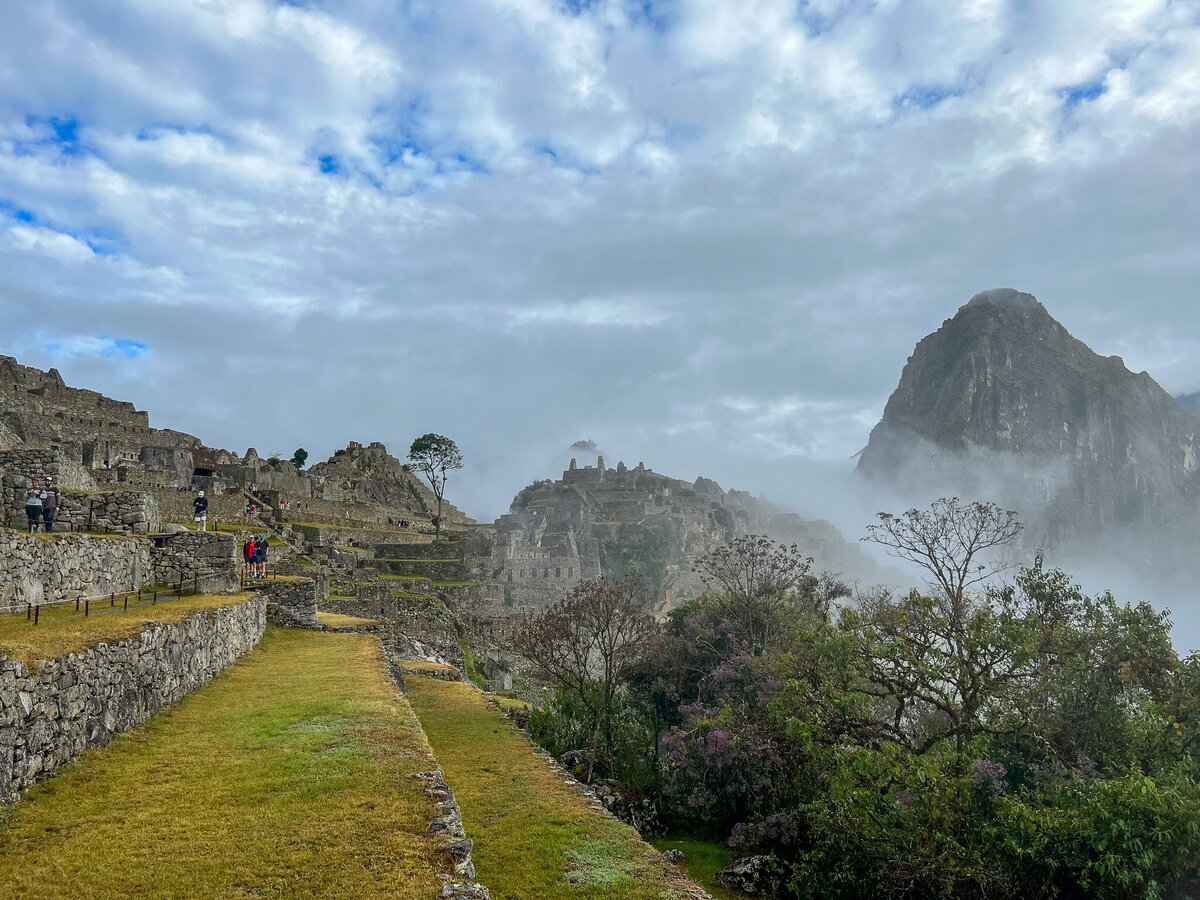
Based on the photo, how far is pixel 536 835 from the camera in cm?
1023

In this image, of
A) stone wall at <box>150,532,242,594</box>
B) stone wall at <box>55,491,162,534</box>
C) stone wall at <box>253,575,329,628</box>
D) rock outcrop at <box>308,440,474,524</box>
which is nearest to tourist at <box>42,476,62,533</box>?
stone wall at <box>55,491,162,534</box>

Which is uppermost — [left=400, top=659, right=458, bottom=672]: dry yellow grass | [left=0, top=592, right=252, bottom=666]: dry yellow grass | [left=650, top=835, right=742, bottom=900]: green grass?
[left=0, top=592, right=252, bottom=666]: dry yellow grass

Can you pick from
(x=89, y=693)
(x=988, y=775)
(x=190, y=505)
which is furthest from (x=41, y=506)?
(x=190, y=505)

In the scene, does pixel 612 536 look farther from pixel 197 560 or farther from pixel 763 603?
pixel 197 560

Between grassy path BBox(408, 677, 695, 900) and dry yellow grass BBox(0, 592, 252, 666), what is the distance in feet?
18.0

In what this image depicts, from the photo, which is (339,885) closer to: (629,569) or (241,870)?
(241,870)

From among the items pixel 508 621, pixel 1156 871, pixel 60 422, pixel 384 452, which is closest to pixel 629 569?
pixel 384 452

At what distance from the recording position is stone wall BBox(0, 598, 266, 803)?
7008 mm

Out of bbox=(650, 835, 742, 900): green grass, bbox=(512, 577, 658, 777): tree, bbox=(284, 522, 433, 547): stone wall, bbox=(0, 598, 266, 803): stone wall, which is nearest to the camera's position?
bbox=(0, 598, 266, 803): stone wall

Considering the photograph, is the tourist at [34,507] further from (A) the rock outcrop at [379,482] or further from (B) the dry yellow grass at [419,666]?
(A) the rock outcrop at [379,482]


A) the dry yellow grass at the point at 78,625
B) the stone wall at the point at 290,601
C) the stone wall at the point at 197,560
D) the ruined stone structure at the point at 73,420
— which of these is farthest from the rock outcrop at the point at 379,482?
the dry yellow grass at the point at 78,625

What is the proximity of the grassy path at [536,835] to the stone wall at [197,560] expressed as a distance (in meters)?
6.96

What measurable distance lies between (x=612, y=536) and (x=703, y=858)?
6424cm

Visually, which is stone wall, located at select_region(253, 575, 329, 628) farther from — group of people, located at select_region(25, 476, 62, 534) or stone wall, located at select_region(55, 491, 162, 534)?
group of people, located at select_region(25, 476, 62, 534)
